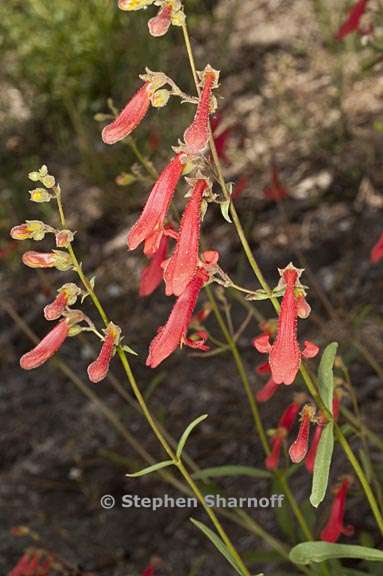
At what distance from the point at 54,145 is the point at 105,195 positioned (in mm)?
866

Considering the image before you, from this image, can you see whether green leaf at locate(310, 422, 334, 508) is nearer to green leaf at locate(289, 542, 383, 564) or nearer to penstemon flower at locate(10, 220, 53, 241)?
green leaf at locate(289, 542, 383, 564)

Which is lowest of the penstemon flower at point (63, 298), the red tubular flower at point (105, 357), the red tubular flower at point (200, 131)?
the red tubular flower at point (105, 357)

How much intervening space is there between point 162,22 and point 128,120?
0.20 m

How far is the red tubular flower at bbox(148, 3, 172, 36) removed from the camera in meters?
1.71

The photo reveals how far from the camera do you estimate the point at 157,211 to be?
1.78 m

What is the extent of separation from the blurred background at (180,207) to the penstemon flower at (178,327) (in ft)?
2.57

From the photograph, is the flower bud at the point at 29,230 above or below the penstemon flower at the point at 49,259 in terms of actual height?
above

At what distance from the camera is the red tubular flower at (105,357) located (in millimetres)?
1911

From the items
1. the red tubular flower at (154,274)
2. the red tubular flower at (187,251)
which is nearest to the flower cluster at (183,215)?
the red tubular flower at (187,251)

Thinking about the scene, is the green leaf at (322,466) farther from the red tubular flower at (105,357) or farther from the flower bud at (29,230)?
the flower bud at (29,230)

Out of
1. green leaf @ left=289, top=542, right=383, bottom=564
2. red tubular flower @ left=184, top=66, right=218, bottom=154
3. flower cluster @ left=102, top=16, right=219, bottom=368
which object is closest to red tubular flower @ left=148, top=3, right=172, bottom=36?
flower cluster @ left=102, top=16, right=219, bottom=368

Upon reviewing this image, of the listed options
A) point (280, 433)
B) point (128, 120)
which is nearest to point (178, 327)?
point (128, 120)

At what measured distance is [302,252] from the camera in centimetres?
464

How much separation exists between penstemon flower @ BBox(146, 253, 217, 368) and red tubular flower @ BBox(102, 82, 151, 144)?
304 mm
